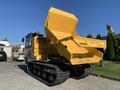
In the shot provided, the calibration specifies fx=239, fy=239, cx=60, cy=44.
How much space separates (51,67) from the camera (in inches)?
464

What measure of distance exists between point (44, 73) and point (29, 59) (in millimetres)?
2131

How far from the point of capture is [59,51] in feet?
38.3

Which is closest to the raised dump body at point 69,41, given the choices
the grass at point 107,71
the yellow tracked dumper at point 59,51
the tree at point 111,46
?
the yellow tracked dumper at point 59,51

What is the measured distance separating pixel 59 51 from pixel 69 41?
2.32 ft

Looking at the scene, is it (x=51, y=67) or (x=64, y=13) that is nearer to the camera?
(x=51, y=67)

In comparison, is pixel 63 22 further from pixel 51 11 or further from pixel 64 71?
pixel 64 71

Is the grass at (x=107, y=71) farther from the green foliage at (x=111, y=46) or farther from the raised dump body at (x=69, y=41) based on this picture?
the green foliage at (x=111, y=46)

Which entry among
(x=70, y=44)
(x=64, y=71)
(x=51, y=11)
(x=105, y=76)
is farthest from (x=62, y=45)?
(x=105, y=76)

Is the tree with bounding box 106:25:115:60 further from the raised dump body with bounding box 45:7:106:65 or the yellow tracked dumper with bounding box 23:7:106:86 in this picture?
the raised dump body with bounding box 45:7:106:65

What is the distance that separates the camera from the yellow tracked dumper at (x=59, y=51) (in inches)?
447

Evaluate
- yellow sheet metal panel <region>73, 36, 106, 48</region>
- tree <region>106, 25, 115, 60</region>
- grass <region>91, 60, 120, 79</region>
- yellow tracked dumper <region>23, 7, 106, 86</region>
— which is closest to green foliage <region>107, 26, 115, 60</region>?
tree <region>106, 25, 115, 60</region>

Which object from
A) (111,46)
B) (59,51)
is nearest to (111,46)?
(111,46)

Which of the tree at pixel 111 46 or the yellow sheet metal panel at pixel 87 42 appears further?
the tree at pixel 111 46

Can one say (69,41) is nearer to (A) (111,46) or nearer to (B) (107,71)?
(B) (107,71)
